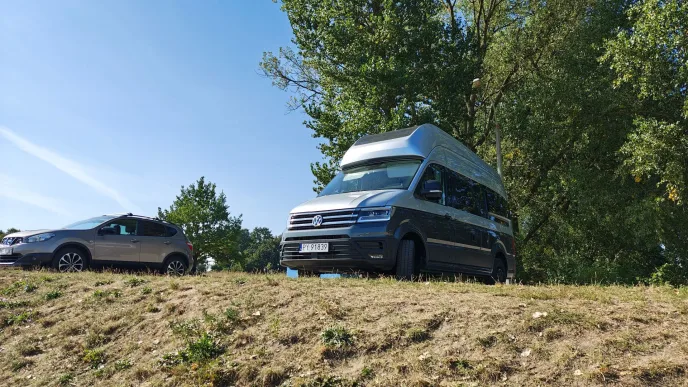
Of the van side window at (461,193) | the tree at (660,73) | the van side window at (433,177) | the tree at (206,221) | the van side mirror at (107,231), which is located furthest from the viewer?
the tree at (206,221)

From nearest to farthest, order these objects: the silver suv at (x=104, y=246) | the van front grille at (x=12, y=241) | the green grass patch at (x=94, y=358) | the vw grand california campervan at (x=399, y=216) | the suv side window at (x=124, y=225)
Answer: the green grass patch at (x=94, y=358)
the vw grand california campervan at (x=399, y=216)
the silver suv at (x=104, y=246)
the van front grille at (x=12, y=241)
the suv side window at (x=124, y=225)

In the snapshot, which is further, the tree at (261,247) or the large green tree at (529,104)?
the tree at (261,247)

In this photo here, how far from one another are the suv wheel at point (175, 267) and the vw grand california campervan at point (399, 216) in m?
6.22

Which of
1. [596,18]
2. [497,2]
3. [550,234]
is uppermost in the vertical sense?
[497,2]

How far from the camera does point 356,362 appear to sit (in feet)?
16.1

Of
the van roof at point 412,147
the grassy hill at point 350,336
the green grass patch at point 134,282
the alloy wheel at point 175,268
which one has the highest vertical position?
the van roof at point 412,147

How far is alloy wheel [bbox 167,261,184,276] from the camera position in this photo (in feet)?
46.7

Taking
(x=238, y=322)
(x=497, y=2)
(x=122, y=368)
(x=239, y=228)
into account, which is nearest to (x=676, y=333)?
(x=238, y=322)

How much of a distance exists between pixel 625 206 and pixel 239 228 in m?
35.1

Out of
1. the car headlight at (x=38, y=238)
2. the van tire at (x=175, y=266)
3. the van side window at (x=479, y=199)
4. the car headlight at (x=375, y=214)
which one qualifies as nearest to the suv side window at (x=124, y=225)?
the van tire at (x=175, y=266)

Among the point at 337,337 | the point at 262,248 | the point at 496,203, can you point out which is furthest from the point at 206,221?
the point at 262,248

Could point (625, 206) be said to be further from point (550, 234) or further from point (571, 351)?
point (571, 351)

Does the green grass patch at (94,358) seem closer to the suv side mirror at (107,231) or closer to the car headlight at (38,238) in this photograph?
the car headlight at (38,238)

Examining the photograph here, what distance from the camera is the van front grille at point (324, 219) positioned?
27.3 feet
